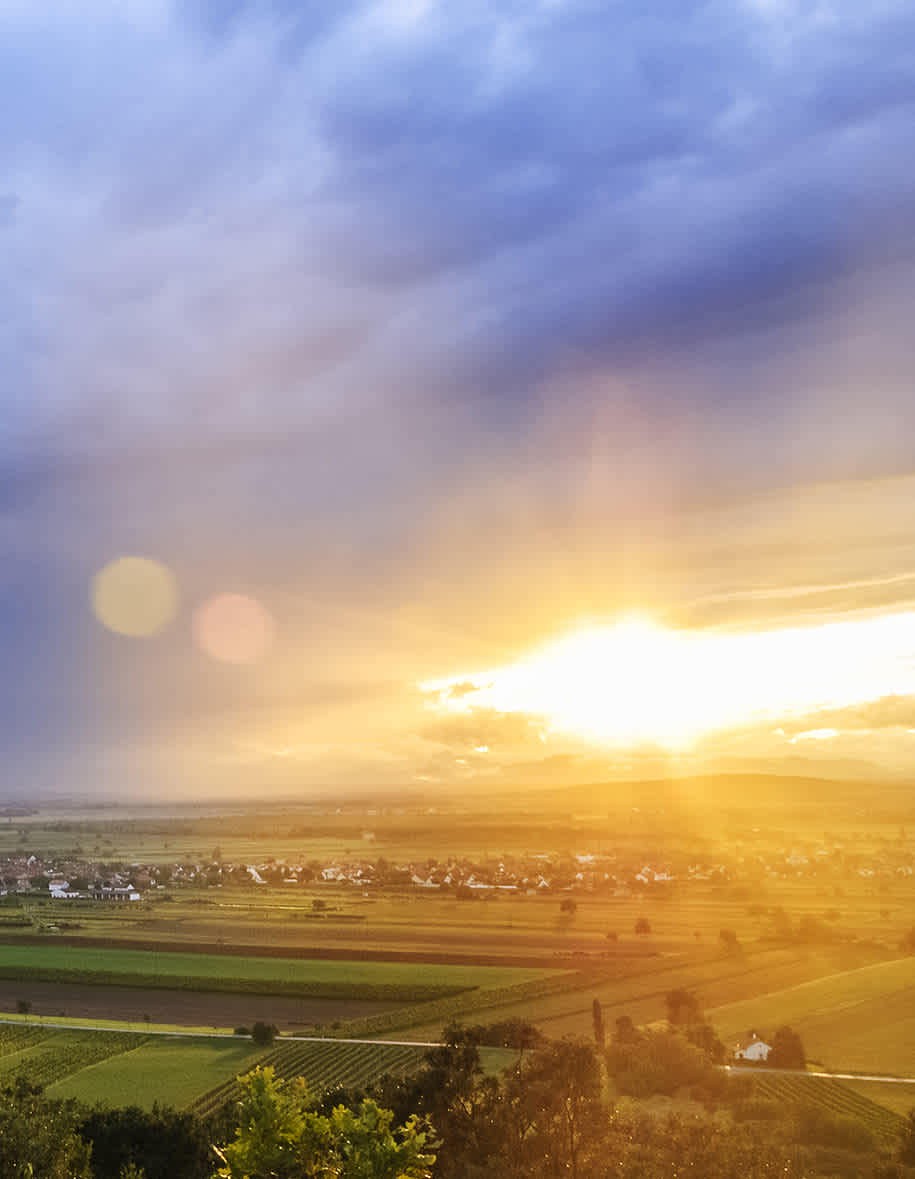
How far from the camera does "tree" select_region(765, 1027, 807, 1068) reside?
42.8 m

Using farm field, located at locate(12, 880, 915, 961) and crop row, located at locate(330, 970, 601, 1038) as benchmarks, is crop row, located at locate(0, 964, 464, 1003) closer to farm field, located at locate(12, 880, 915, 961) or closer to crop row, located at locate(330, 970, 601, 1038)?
crop row, located at locate(330, 970, 601, 1038)

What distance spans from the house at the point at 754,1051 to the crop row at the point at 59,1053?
29.9 m

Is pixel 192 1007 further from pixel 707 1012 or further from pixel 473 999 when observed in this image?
pixel 707 1012

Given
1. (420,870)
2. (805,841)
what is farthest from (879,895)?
(420,870)

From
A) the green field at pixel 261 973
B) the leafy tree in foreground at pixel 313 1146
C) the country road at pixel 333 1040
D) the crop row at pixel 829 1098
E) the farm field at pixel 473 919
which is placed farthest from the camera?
the farm field at pixel 473 919

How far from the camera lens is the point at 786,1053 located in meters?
43.2

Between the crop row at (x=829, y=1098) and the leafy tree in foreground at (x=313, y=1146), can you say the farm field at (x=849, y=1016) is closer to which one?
the crop row at (x=829, y=1098)

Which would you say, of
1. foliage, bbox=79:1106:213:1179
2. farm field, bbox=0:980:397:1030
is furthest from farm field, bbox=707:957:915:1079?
foliage, bbox=79:1106:213:1179

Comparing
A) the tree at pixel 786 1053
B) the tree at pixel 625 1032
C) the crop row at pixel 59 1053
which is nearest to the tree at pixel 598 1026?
the tree at pixel 625 1032

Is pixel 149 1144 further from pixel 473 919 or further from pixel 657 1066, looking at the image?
pixel 473 919

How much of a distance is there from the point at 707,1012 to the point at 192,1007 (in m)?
30.3

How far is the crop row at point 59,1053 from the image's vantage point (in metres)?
43.7

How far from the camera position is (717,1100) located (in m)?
36.1

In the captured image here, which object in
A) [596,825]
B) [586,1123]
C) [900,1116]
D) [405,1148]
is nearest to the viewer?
[405,1148]
